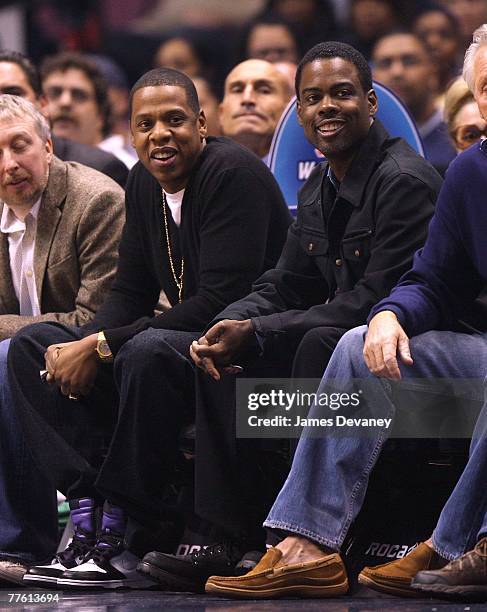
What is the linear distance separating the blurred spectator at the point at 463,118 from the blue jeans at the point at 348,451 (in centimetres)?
138

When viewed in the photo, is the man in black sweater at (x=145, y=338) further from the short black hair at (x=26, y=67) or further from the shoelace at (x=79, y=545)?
the short black hair at (x=26, y=67)

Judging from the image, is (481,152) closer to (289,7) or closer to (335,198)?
(335,198)

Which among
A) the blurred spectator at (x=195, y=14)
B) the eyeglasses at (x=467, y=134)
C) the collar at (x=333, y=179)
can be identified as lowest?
the collar at (x=333, y=179)

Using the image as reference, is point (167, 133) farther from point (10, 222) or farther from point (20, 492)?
point (20, 492)

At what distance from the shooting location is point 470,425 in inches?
138

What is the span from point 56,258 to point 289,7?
12.2 feet

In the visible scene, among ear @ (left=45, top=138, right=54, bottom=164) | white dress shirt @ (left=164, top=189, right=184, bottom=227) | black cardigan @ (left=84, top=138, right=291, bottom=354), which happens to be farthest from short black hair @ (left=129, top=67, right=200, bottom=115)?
ear @ (left=45, top=138, right=54, bottom=164)

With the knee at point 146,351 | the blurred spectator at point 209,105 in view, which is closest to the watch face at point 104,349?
the knee at point 146,351

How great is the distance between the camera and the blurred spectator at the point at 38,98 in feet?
17.6

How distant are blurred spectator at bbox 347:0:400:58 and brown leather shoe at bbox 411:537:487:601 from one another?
4.76 m

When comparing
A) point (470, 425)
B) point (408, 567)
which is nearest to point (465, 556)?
point (408, 567)

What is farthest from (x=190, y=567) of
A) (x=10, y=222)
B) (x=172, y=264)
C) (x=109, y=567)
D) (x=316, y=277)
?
(x=10, y=222)

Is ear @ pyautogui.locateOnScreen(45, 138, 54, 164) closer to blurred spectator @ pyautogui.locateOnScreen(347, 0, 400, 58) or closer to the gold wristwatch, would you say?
the gold wristwatch

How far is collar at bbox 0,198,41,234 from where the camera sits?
4.75 metres
